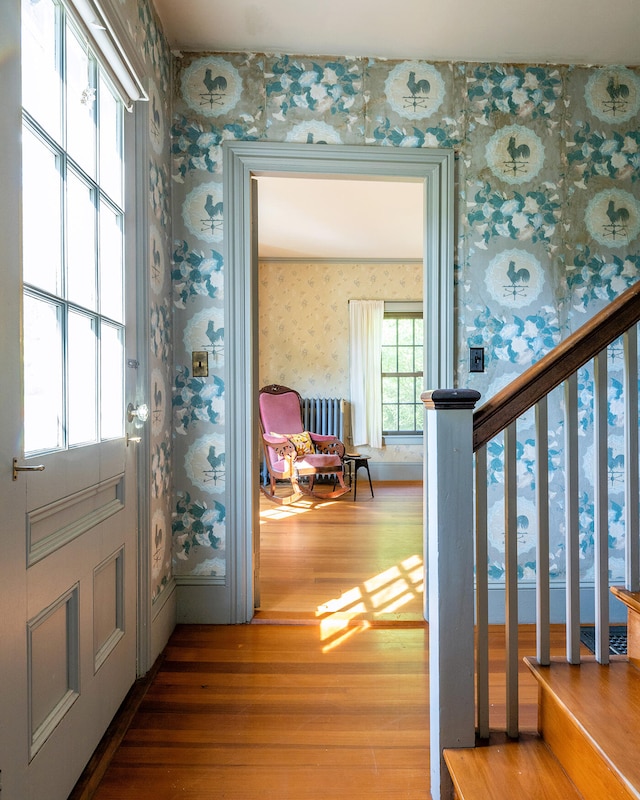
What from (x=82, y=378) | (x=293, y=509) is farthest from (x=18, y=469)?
(x=293, y=509)

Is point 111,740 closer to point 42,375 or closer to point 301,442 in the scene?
point 42,375

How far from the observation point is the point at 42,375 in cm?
120

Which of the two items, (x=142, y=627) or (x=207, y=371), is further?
(x=207, y=371)

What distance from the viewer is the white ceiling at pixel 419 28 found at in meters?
1.99

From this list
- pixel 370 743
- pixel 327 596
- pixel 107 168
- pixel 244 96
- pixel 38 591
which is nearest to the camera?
pixel 38 591

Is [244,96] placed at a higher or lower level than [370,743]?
higher

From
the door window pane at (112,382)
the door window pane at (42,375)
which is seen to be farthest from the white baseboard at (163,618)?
the door window pane at (42,375)

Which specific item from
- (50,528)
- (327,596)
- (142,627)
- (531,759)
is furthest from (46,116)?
(327,596)

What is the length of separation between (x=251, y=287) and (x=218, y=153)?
62cm

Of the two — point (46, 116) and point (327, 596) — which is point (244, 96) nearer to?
point (46, 116)

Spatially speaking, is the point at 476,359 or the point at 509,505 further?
the point at 476,359

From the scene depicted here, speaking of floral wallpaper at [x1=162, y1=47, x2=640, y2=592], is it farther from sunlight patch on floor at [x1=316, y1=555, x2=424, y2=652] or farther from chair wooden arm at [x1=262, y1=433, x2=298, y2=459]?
chair wooden arm at [x1=262, y1=433, x2=298, y2=459]

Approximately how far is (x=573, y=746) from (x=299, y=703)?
0.92 meters

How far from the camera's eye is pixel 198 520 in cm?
231
